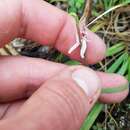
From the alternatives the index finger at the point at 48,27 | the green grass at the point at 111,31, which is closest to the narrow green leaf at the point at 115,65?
the green grass at the point at 111,31

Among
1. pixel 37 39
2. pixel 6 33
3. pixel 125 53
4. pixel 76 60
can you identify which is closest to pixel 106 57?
pixel 125 53

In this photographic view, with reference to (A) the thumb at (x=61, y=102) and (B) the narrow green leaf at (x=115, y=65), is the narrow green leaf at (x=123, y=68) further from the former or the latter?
(A) the thumb at (x=61, y=102)

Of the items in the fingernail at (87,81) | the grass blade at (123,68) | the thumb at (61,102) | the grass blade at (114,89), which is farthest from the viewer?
the grass blade at (123,68)

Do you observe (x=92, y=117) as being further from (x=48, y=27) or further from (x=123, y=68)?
(x=48, y=27)

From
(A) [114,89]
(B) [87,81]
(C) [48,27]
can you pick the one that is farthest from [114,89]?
(C) [48,27]

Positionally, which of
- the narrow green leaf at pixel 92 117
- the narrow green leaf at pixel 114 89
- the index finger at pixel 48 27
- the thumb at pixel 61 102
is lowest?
the narrow green leaf at pixel 92 117

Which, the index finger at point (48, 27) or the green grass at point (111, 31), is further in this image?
the green grass at point (111, 31)

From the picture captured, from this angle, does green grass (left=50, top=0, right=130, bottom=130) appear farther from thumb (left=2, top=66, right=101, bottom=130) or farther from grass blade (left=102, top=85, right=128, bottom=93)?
thumb (left=2, top=66, right=101, bottom=130)

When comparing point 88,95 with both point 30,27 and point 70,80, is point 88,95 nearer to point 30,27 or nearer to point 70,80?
point 70,80
